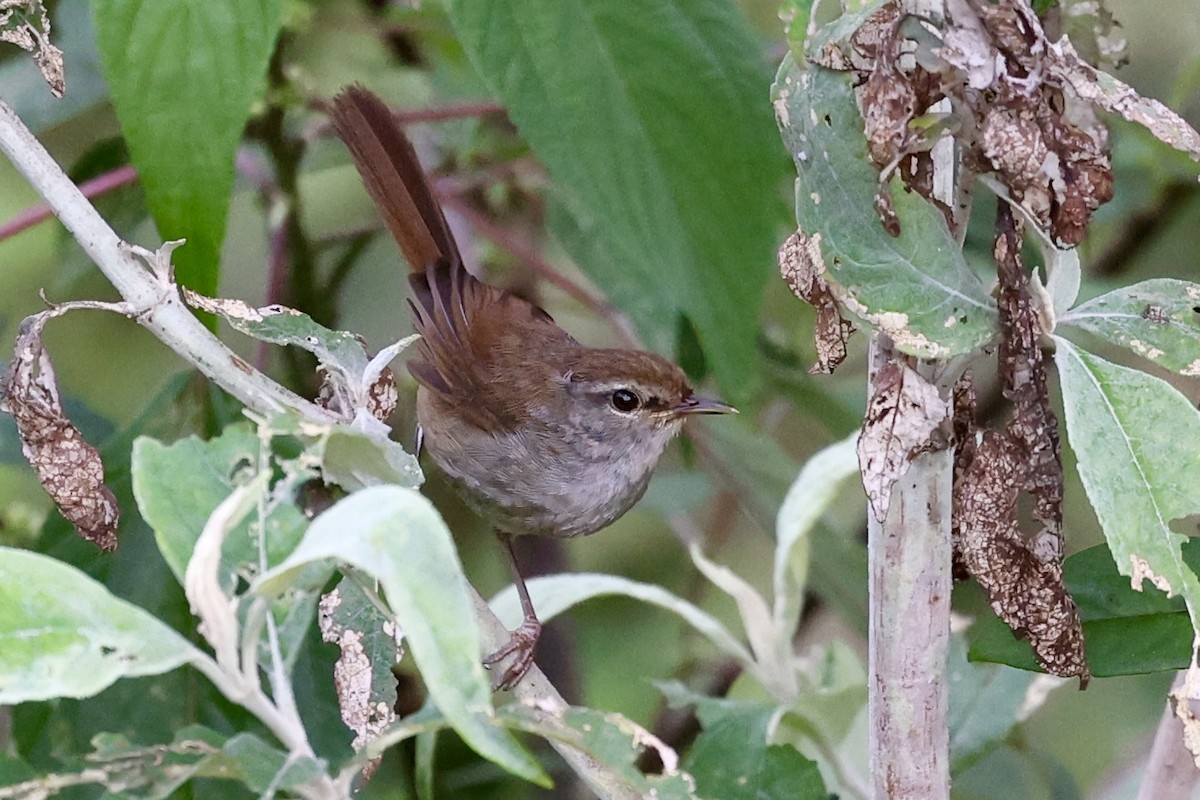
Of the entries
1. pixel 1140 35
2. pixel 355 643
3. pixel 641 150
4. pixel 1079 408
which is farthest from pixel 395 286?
pixel 1079 408

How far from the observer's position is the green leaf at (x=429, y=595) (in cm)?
76

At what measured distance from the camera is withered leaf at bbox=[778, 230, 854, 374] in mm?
1166

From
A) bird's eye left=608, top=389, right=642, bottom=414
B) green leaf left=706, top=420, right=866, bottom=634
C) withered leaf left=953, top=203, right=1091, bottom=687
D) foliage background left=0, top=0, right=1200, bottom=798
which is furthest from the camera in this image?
bird's eye left=608, top=389, right=642, bottom=414

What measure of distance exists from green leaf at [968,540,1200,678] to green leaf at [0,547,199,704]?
72 centimetres

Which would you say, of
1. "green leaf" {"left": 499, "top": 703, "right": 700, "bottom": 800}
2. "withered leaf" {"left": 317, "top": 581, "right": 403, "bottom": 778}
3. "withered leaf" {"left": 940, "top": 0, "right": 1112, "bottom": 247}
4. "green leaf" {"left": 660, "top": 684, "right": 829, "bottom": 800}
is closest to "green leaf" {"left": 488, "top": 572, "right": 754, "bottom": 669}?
"green leaf" {"left": 660, "top": 684, "right": 829, "bottom": 800}

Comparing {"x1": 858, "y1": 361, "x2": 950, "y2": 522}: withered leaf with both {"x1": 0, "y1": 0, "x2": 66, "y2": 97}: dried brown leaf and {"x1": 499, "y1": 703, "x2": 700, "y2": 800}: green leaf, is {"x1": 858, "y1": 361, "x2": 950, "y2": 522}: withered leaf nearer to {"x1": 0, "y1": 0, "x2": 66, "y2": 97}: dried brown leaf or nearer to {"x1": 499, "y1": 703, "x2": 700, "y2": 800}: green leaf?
{"x1": 499, "y1": 703, "x2": 700, "y2": 800}: green leaf

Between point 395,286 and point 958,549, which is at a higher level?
point 395,286

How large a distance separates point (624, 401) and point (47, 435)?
183 centimetres

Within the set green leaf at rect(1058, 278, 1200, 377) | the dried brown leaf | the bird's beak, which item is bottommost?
the bird's beak

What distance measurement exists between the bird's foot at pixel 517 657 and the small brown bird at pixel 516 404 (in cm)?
65

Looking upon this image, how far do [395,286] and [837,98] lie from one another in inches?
90.8

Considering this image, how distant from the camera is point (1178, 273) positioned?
3.43 meters

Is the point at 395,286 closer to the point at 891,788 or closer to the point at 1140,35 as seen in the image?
the point at 1140,35

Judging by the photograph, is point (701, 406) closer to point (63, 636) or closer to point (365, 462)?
point (365, 462)
